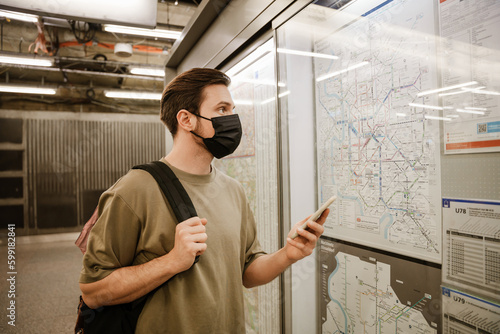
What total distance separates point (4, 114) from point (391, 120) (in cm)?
1076

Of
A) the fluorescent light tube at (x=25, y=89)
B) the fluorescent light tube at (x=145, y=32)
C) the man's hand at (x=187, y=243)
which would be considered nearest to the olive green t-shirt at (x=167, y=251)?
the man's hand at (x=187, y=243)

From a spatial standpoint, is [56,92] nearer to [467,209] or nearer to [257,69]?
[257,69]

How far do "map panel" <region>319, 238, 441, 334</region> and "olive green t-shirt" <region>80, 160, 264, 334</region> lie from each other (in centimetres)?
60

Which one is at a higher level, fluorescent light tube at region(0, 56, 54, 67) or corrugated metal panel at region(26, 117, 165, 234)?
fluorescent light tube at region(0, 56, 54, 67)

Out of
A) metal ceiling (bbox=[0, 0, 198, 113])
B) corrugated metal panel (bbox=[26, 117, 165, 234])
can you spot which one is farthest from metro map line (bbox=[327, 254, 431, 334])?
corrugated metal panel (bbox=[26, 117, 165, 234])

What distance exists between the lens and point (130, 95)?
952cm

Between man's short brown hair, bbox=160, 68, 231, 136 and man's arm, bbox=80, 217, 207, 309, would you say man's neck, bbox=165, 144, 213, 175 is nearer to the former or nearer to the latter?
man's short brown hair, bbox=160, 68, 231, 136

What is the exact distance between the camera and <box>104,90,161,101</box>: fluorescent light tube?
30.7 ft

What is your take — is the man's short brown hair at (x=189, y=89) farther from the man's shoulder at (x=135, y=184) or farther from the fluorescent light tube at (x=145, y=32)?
the fluorescent light tube at (x=145, y=32)

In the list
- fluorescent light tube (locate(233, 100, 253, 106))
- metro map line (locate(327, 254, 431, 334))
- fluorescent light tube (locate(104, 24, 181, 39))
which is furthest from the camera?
fluorescent light tube (locate(104, 24, 181, 39))

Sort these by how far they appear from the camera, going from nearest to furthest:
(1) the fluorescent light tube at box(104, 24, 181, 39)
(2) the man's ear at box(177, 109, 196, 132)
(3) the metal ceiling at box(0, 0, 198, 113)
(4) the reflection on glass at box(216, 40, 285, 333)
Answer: (2) the man's ear at box(177, 109, 196, 132) → (4) the reflection on glass at box(216, 40, 285, 333) → (1) the fluorescent light tube at box(104, 24, 181, 39) → (3) the metal ceiling at box(0, 0, 198, 113)

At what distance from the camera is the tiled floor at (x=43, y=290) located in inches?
145

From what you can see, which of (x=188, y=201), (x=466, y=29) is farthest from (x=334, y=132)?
(x=188, y=201)

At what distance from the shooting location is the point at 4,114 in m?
8.92
